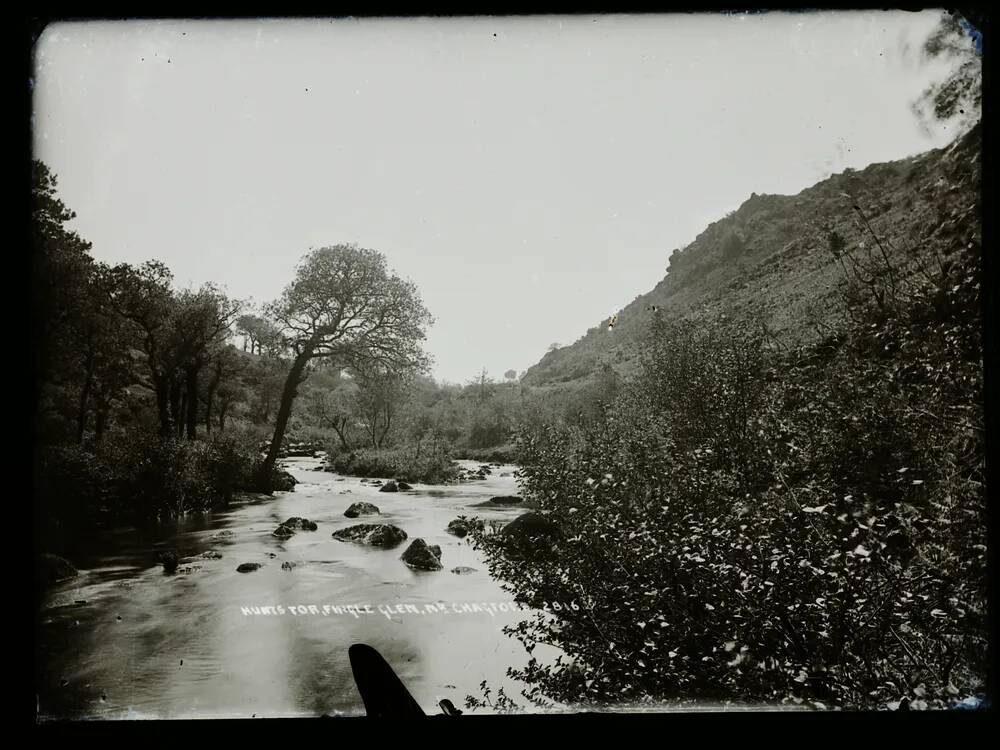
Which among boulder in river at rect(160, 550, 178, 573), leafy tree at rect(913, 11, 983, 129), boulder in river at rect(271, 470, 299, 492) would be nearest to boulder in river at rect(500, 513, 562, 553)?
boulder in river at rect(271, 470, 299, 492)

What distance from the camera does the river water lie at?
76.9 inches

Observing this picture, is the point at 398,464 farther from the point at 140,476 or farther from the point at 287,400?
the point at 140,476

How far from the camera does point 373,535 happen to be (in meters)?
2.24

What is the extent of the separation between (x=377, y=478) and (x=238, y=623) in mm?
758

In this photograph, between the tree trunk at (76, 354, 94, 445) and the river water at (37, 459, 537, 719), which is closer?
the river water at (37, 459, 537, 719)

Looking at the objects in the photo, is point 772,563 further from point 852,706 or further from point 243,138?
point 243,138

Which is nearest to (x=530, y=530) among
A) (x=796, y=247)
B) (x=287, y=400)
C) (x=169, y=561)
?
(x=287, y=400)

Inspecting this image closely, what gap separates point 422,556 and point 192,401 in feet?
4.00

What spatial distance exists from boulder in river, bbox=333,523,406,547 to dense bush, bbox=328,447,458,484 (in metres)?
0.23

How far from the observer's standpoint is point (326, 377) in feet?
7.80

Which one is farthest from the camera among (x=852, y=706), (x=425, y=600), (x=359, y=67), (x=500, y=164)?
(x=500, y=164)

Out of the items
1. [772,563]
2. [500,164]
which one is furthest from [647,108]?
[772,563]

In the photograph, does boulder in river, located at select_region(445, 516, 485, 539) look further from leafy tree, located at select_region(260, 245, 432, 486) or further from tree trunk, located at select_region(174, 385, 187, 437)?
tree trunk, located at select_region(174, 385, 187, 437)

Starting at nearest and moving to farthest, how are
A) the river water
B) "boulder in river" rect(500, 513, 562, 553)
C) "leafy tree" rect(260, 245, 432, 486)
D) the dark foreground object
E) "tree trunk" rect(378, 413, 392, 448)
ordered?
the dark foreground object < the river water < "boulder in river" rect(500, 513, 562, 553) < "leafy tree" rect(260, 245, 432, 486) < "tree trunk" rect(378, 413, 392, 448)
